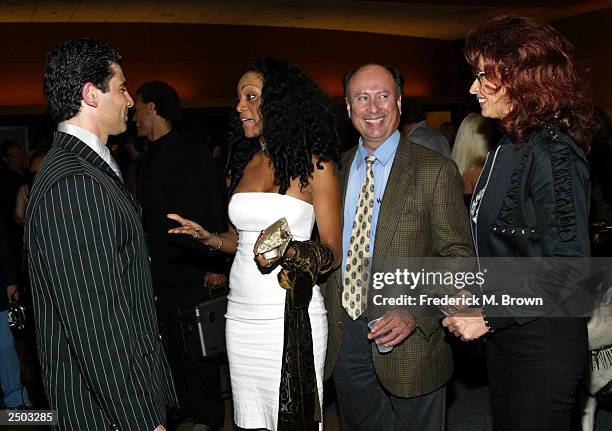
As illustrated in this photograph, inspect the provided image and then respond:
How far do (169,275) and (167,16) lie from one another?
397 inches

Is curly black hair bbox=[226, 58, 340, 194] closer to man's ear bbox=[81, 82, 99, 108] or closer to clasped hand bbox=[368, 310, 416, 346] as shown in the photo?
clasped hand bbox=[368, 310, 416, 346]

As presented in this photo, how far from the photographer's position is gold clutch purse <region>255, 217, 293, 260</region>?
2246mm

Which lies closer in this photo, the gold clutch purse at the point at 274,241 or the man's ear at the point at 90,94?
the man's ear at the point at 90,94

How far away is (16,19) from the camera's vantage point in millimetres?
12680

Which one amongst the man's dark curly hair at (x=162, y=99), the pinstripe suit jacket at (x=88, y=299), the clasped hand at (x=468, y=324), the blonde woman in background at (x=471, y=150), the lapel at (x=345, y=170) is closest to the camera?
the pinstripe suit jacket at (x=88, y=299)

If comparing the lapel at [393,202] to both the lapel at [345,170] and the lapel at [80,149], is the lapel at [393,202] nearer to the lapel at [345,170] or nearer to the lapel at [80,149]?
the lapel at [345,170]

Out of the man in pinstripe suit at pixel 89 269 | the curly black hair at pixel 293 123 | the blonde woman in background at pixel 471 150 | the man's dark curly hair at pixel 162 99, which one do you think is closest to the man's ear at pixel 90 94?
the man in pinstripe suit at pixel 89 269

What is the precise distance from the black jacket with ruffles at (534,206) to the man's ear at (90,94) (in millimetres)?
1184

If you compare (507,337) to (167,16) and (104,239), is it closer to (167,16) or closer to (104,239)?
(104,239)

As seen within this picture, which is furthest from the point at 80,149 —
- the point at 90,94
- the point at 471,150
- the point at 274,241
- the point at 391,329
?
the point at 471,150

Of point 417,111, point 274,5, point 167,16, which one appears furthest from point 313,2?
point 417,111

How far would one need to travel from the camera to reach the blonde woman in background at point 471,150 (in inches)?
190

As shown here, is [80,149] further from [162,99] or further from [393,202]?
[162,99]

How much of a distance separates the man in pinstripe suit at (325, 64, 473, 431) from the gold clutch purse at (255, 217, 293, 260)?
1.79ft
